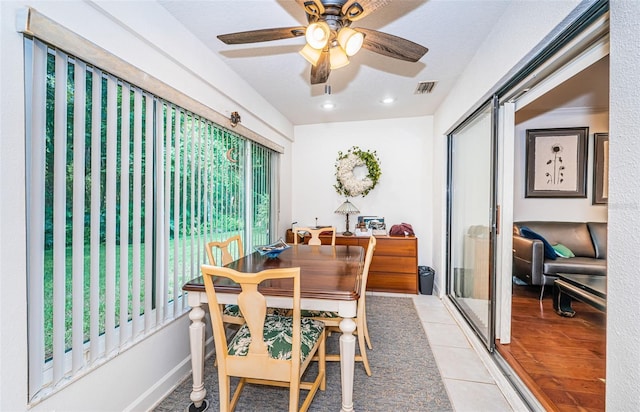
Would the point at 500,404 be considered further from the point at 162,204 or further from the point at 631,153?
the point at 162,204

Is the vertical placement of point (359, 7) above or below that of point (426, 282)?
above

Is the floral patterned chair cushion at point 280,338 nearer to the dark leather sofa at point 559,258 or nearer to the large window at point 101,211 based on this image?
the large window at point 101,211

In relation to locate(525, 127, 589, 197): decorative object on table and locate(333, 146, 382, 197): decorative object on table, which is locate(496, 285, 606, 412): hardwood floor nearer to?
locate(525, 127, 589, 197): decorative object on table

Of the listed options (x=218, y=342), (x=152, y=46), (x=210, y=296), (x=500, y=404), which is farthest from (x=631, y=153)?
(x=152, y=46)

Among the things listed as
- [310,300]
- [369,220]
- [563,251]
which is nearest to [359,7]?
[310,300]

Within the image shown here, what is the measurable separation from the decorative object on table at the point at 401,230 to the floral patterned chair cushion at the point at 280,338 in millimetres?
2394

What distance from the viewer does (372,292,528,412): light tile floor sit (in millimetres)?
1743

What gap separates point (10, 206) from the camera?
1069 mm

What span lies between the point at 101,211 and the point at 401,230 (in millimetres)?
3370

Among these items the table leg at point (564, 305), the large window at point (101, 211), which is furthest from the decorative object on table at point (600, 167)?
the large window at point (101, 211)

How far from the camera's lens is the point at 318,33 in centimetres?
135

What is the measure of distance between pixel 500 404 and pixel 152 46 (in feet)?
10.1

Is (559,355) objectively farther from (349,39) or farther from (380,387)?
(349,39)

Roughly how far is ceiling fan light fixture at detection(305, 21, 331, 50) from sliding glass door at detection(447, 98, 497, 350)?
1.50 meters
